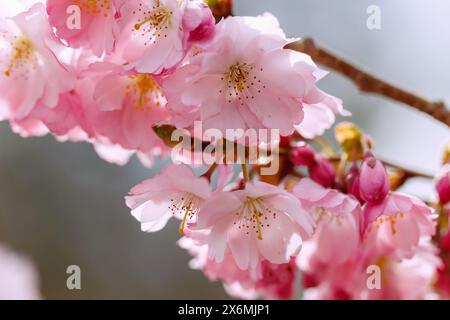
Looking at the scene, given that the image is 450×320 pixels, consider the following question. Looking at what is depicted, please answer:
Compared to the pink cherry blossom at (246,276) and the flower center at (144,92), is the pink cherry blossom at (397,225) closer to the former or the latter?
the pink cherry blossom at (246,276)

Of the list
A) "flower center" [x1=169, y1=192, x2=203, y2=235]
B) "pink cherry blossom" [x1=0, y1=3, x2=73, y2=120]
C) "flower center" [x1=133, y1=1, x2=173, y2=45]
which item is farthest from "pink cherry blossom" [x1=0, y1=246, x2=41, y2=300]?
"flower center" [x1=133, y1=1, x2=173, y2=45]

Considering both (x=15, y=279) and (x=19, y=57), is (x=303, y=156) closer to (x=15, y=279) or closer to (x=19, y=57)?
(x=19, y=57)

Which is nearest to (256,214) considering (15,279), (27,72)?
(27,72)

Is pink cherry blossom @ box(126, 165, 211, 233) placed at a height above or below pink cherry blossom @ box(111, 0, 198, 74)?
below

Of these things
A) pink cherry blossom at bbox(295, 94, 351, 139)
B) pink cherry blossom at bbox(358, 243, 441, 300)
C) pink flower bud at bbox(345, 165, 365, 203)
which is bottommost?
pink cherry blossom at bbox(358, 243, 441, 300)

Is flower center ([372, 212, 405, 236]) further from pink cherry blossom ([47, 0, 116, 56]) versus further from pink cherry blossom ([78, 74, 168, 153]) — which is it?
pink cherry blossom ([47, 0, 116, 56])

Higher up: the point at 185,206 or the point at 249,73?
the point at 249,73
